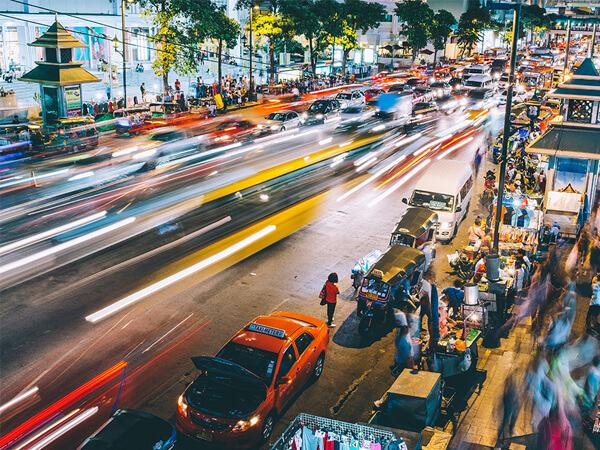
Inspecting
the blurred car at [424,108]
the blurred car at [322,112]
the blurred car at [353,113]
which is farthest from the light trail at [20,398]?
the blurred car at [424,108]

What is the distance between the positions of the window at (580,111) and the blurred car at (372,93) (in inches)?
1309

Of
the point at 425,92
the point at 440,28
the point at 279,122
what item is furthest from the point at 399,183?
the point at 440,28

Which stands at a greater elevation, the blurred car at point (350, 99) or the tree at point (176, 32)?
the tree at point (176, 32)

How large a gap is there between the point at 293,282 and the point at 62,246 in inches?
291

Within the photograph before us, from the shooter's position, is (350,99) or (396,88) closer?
(350,99)

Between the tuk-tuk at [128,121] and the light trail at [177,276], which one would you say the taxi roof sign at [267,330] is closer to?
the light trail at [177,276]

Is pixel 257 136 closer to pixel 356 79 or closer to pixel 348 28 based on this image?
pixel 348 28

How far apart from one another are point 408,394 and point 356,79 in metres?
64.1

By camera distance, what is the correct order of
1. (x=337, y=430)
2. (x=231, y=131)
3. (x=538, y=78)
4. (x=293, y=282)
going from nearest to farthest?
1. (x=337, y=430)
2. (x=293, y=282)
3. (x=231, y=131)
4. (x=538, y=78)

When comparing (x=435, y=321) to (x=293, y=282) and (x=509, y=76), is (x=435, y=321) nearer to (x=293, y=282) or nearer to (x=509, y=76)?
(x=293, y=282)

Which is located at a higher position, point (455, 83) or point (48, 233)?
point (455, 83)

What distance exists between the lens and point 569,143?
18266 mm

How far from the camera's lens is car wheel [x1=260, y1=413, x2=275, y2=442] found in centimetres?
1036

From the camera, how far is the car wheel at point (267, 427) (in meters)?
10.4
